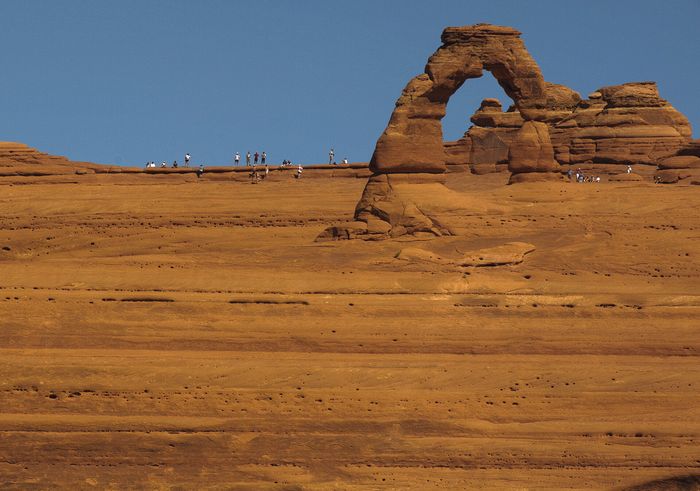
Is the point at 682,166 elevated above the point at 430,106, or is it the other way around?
the point at 430,106

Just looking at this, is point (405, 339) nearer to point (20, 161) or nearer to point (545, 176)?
point (545, 176)

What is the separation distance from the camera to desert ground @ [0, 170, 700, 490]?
1083 inches

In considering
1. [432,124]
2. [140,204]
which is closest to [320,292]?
[432,124]

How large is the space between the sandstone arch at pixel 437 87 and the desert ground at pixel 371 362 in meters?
1.88

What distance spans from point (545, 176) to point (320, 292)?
8.53 m

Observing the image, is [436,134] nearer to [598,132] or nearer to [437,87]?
[437,87]

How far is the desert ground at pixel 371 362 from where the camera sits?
27.5 meters

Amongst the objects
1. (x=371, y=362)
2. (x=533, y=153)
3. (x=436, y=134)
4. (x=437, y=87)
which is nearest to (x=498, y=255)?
(x=371, y=362)

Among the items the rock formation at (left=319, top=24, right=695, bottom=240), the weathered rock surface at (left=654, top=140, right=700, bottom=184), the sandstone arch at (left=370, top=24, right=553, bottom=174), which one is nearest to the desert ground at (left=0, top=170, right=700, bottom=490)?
the rock formation at (left=319, top=24, right=695, bottom=240)

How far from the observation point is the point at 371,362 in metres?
28.8

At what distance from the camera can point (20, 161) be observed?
Result: 181 ft

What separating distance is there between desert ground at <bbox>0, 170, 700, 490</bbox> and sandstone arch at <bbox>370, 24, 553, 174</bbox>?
1878 mm

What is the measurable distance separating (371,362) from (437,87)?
8.55 meters

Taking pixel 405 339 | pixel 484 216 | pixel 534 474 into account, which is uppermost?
pixel 484 216
